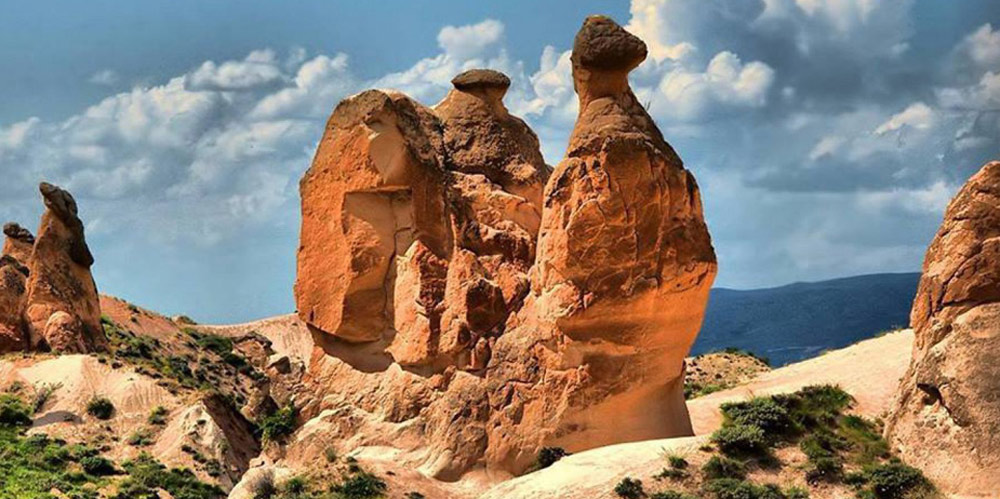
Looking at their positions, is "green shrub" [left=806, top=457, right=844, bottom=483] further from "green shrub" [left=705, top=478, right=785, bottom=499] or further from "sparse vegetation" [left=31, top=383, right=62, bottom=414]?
"sparse vegetation" [left=31, top=383, right=62, bottom=414]

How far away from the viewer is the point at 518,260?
32.8 metres

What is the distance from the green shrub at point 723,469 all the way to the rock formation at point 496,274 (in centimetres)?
359

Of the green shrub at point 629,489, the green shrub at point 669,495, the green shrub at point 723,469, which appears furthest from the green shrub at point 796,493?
the green shrub at point 629,489

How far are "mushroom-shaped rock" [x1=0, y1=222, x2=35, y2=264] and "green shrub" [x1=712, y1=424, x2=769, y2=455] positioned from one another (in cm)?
4308

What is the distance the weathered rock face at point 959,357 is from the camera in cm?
2378

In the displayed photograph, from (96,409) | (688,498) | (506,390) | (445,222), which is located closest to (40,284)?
(96,409)

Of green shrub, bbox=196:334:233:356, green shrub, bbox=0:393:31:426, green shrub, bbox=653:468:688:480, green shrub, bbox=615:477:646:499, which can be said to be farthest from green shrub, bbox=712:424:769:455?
green shrub, bbox=196:334:233:356

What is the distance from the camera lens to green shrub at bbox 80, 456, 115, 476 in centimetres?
4397

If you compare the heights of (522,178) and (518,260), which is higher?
(522,178)

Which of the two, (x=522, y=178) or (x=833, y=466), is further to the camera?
(x=522, y=178)

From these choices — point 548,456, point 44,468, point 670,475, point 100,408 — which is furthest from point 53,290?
point 670,475

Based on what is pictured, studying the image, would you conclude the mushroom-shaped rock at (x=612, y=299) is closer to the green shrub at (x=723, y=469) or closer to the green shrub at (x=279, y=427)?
the green shrub at (x=723, y=469)

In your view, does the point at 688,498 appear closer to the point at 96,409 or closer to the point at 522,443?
the point at 522,443

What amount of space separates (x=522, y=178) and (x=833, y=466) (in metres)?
14.1
